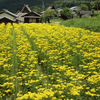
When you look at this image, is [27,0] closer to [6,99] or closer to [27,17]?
[27,17]

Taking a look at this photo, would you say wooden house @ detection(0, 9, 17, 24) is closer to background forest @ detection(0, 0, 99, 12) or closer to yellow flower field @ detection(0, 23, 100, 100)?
yellow flower field @ detection(0, 23, 100, 100)

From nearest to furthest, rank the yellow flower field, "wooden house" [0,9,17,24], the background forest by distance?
the yellow flower field, "wooden house" [0,9,17,24], the background forest

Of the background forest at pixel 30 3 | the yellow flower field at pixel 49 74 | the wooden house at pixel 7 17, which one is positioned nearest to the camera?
the yellow flower field at pixel 49 74

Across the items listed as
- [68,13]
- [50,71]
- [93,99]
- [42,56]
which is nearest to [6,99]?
[50,71]

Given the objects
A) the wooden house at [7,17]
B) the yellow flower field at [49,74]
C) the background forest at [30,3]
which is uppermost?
the background forest at [30,3]

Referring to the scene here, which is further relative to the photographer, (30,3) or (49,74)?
(30,3)

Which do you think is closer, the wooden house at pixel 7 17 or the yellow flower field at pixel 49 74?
the yellow flower field at pixel 49 74

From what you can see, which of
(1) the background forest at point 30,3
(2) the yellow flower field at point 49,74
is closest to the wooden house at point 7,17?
(2) the yellow flower field at point 49,74

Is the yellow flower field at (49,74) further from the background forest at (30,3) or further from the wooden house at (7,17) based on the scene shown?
the background forest at (30,3)

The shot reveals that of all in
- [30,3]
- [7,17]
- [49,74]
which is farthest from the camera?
[30,3]

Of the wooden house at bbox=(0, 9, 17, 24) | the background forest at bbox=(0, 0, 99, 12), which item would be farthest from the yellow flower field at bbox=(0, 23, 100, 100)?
the background forest at bbox=(0, 0, 99, 12)

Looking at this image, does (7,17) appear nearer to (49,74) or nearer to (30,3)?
(49,74)

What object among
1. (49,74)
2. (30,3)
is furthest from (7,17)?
(30,3)

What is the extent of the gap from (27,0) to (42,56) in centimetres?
15968
